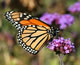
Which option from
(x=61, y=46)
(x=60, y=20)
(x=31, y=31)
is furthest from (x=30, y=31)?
(x=60, y=20)

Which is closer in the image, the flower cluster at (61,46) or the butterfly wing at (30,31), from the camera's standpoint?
the flower cluster at (61,46)

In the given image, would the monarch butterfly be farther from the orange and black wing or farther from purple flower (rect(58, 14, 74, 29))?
purple flower (rect(58, 14, 74, 29))

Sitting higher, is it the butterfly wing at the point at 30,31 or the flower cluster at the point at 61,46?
the butterfly wing at the point at 30,31

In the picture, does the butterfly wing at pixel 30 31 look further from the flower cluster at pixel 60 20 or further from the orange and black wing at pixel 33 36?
the flower cluster at pixel 60 20

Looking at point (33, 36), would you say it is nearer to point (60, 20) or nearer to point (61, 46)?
point (61, 46)

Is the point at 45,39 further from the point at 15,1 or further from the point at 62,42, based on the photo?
the point at 15,1

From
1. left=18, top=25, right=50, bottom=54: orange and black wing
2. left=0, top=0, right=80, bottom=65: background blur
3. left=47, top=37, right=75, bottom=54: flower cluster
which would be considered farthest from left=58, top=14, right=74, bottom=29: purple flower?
left=47, top=37, right=75, bottom=54: flower cluster

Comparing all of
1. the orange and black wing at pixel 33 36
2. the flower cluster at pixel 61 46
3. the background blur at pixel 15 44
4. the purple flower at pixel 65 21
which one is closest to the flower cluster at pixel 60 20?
the purple flower at pixel 65 21

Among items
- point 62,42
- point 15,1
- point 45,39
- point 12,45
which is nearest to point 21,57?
point 12,45
